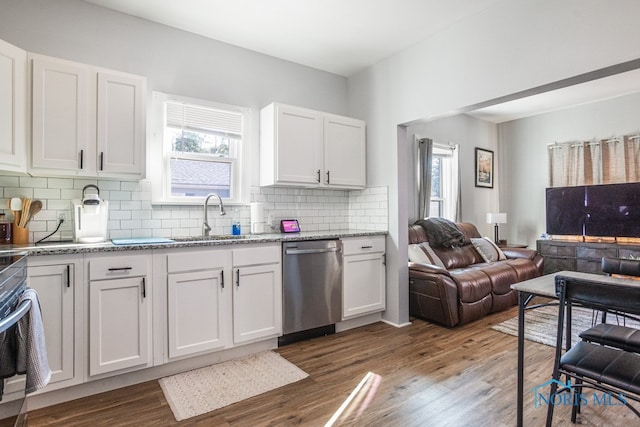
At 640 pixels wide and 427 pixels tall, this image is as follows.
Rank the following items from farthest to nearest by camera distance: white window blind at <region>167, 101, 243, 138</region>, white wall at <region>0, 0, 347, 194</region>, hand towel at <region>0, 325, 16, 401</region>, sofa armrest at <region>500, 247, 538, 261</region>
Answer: sofa armrest at <region>500, 247, 538, 261</region> → white window blind at <region>167, 101, 243, 138</region> → white wall at <region>0, 0, 347, 194</region> → hand towel at <region>0, 325, 16, 401</region>

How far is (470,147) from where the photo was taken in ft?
19.7

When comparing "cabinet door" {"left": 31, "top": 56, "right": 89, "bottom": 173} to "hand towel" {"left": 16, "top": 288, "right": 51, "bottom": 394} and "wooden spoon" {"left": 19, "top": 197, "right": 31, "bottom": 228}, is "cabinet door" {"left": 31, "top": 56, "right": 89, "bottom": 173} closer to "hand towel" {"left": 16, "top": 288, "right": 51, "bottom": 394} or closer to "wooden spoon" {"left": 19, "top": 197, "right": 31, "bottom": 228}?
"wooden spoon" {"left": 19, "top": 197, "right": 31, "bottom": 228}

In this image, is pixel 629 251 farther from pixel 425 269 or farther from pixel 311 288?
pixel 311 288

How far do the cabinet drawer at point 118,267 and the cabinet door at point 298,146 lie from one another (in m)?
1.44

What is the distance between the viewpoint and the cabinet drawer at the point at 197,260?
2.45 metres

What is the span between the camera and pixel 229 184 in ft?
11.2

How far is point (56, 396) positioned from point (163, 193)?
160 cm

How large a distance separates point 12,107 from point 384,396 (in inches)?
117

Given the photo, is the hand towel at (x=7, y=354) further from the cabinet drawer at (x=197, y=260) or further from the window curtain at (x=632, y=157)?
the window curtain at (x=632, y=157)

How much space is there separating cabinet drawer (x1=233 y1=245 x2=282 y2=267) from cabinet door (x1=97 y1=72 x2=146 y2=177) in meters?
0.97

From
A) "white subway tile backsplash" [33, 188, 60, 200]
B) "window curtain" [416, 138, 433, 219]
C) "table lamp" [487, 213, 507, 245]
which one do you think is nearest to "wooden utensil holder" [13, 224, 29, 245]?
"white subway tile backsplash" [33, 188, 60, 200]

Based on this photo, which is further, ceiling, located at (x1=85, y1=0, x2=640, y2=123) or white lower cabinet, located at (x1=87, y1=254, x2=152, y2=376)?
ceiling, located at (x1=85, y1=0, x2=640, y2=123)

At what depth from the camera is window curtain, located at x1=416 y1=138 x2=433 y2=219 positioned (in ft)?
16.3

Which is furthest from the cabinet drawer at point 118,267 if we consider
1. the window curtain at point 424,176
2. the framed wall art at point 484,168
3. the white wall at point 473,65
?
the framed wall art at point 484,168
